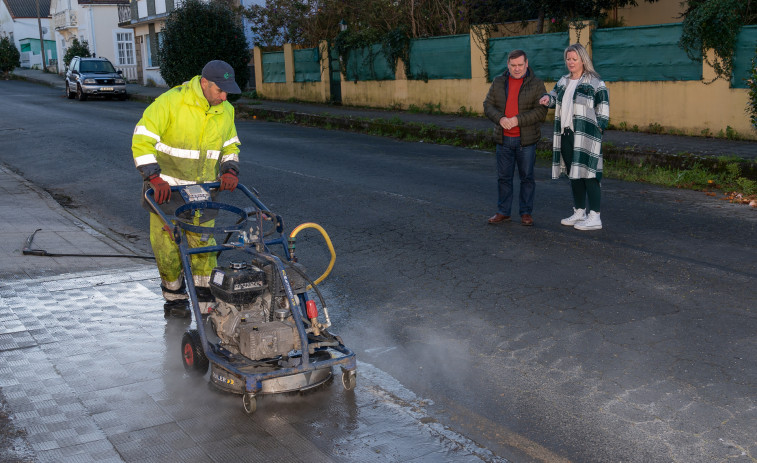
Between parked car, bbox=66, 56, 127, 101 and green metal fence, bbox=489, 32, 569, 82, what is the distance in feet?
62.2

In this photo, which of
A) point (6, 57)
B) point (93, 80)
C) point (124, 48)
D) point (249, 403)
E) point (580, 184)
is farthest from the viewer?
point (6, 57)

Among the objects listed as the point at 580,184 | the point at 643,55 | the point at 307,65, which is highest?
the point at 307,65

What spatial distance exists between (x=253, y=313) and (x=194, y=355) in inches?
20.9

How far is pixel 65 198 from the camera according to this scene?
11953 millimetres

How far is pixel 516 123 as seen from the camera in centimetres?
856

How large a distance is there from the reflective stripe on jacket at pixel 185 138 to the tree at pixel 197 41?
936 inches

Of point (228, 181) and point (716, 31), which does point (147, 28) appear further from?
point (228, 181)

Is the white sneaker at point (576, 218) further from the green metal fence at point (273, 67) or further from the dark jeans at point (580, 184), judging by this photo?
the green metal fence at point (273, 67)

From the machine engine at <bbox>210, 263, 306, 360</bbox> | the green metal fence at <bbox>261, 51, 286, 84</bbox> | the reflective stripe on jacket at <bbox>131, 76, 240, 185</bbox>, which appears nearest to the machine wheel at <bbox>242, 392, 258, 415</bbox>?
the machine engine at <bbox>210, 263, 306, 360</bbox>

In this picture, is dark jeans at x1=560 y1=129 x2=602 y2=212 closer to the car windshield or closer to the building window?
the car windshield

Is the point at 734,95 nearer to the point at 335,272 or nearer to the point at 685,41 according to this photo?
the point at 685,41

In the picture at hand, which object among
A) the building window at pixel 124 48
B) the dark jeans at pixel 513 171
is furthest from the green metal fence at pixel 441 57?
the building window at pixel 124 48

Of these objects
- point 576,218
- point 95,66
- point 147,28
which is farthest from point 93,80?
point 576,218

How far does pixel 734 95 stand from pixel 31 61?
5963cm
